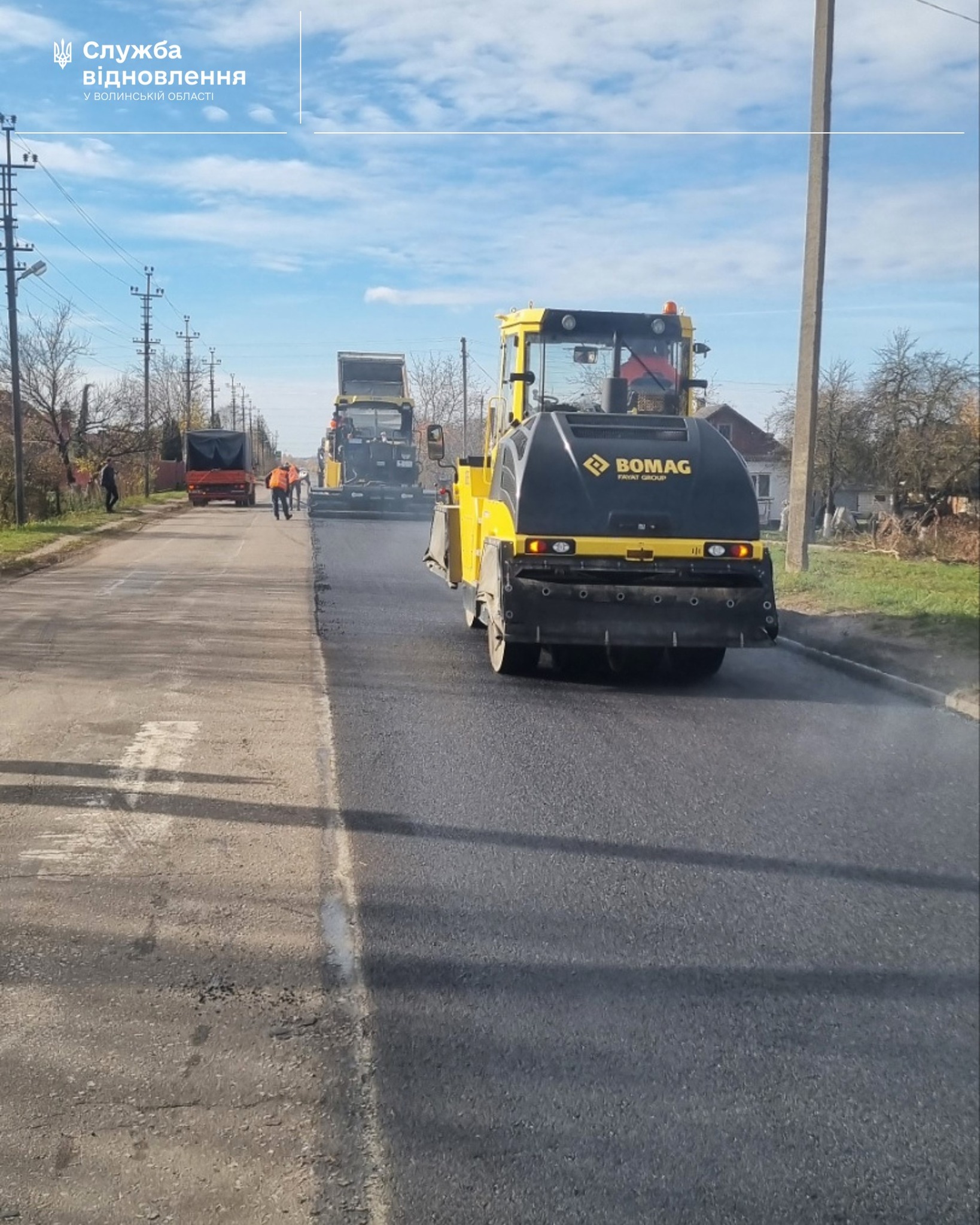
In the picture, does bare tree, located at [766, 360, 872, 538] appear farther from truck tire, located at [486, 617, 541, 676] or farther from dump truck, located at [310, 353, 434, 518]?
dump truck, located at [310, 353, 434, 518]

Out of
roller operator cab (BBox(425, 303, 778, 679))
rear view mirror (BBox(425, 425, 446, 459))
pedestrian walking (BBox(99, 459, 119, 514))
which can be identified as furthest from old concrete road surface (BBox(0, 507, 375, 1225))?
pedestrian walking (BBox(99, 459, 119, 514))

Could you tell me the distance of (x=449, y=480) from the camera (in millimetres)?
11633

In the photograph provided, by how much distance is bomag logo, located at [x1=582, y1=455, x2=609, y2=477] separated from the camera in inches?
304

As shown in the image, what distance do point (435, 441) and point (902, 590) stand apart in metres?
7.29

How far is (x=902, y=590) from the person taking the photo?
3.54m

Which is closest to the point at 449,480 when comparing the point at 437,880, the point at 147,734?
the point at 147,734

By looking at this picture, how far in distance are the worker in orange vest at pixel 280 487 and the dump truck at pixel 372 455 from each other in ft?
10.4

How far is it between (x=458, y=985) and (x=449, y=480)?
27.8 ft

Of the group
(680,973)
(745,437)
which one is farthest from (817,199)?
(745,437)

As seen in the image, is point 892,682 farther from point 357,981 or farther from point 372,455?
point 372,455

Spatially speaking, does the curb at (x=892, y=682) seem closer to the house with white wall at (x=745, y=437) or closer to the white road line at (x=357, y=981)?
the house with white wall at (x=745, y=437)

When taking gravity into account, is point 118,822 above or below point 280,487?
below

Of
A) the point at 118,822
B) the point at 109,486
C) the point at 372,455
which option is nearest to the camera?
the point at 118,822

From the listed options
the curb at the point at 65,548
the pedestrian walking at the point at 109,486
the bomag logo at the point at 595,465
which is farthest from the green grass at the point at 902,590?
the pedestrian walking at the point at 109,486
